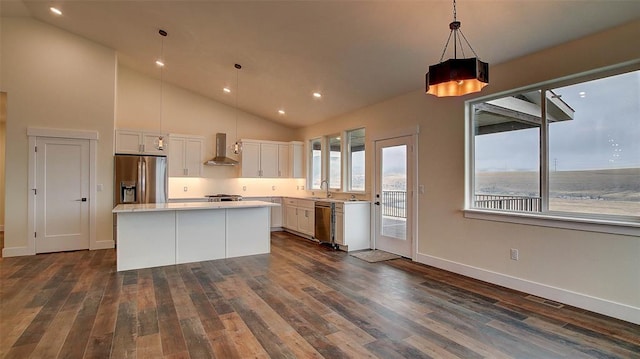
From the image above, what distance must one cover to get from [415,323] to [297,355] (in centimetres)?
112

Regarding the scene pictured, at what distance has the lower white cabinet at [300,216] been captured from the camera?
668 centimetres

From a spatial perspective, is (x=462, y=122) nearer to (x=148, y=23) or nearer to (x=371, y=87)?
(x=371, y=87)

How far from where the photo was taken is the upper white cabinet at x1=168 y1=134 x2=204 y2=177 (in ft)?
22.8

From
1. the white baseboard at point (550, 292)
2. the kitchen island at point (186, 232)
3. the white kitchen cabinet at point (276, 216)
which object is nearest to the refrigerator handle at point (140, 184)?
the kitchen island at point (186, 232)

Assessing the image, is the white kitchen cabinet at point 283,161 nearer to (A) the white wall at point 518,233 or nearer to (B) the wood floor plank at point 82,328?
(A) the white wall at point 518,233

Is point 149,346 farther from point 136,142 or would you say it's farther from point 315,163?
point 315,163

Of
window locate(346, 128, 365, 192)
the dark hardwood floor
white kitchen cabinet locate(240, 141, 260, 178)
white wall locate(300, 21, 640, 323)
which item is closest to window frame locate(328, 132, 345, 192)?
window locate(346, 128, 365, 192)

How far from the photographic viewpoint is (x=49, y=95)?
5406 mm

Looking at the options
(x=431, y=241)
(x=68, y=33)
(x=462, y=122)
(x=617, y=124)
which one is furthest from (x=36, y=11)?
(x=617, y=124)

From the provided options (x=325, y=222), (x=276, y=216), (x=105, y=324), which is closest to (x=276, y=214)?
(x=276, y=216)

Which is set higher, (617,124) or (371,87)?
(371,87)

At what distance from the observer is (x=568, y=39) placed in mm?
3148

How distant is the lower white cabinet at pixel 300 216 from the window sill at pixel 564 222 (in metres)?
3.34

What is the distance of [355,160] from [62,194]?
534 centimetres
